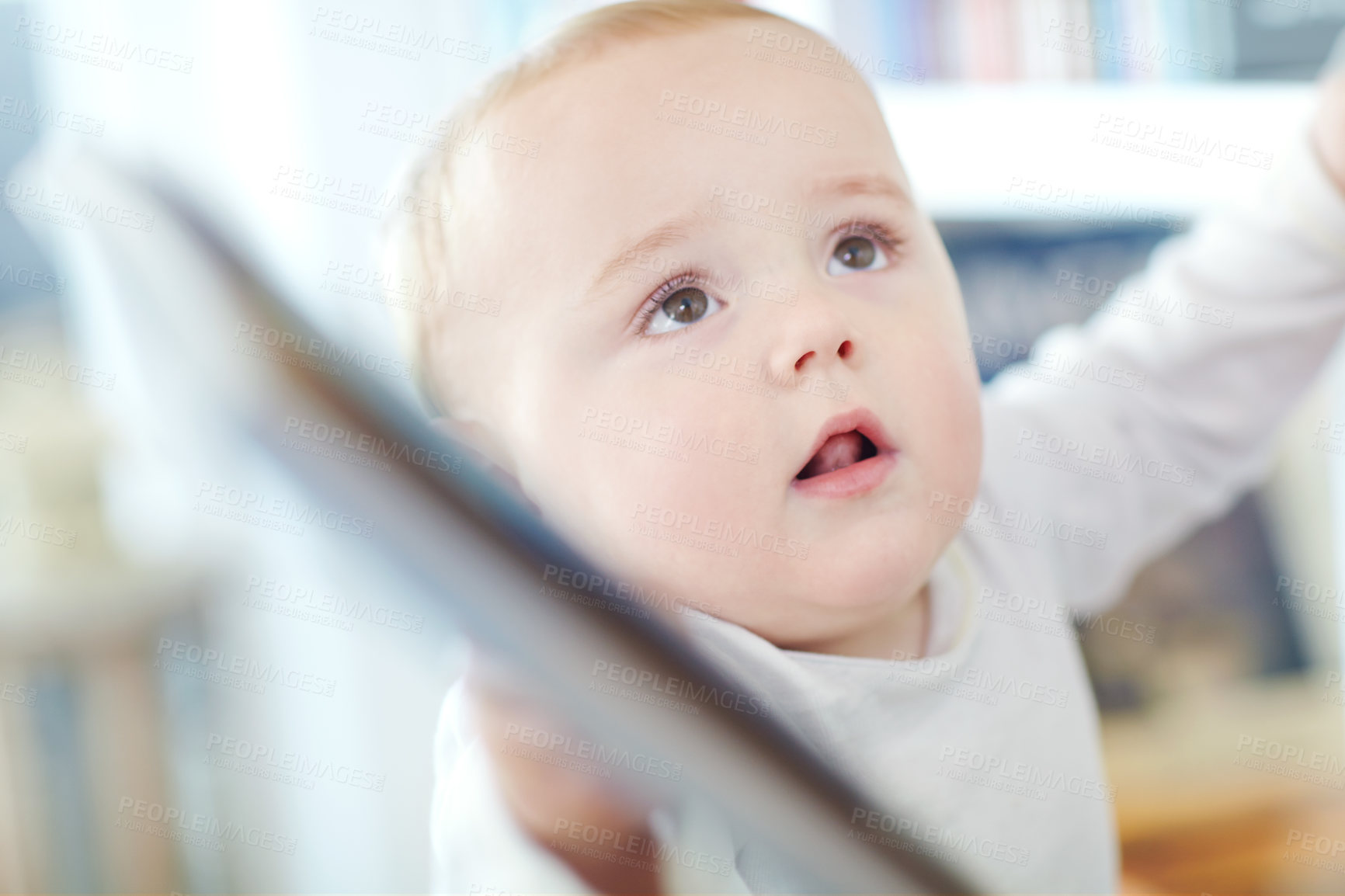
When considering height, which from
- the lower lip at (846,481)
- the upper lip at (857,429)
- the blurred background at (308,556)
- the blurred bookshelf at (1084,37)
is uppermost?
the upper lip at (857,429)

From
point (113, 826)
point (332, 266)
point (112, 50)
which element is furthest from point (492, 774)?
point (113, 826)

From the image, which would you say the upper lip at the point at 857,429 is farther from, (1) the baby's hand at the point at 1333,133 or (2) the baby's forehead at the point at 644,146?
(1) the baby's hand at the point at 1333,133

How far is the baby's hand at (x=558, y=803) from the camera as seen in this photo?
1.04 ft

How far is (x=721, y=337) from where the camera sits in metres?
0.31

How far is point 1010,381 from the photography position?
533 mm

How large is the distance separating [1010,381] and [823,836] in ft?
1.07

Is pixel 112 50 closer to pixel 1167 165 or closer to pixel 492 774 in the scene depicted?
pixel 492 774

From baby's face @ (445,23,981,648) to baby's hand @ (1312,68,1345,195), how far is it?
0.26 metres

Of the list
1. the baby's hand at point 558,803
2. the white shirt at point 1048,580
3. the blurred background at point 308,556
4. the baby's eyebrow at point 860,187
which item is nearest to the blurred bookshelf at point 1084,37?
the blurred background at point 308,556

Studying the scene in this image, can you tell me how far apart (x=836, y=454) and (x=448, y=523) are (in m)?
0.13

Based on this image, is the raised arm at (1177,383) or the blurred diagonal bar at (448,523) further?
the raised arm at (1177,383)

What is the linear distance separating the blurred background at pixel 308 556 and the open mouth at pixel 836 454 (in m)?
0.66

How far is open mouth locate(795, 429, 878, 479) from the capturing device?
31 cm

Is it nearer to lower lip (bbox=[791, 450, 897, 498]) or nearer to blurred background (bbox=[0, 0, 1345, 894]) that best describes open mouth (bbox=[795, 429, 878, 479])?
lower lip (bbox=[791, 450, 897, 498])
